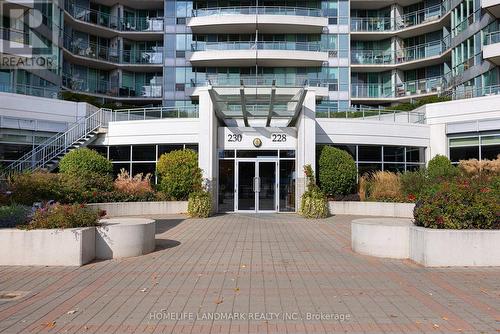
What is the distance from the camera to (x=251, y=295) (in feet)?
22.1

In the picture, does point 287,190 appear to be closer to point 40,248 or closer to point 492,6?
point 40,248

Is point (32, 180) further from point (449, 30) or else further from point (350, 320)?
point (449, 30)

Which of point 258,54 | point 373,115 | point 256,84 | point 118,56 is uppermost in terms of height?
point 118,56

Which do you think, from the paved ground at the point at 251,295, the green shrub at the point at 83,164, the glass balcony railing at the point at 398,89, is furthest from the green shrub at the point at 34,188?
the glass balcony railing at the point at 398,89

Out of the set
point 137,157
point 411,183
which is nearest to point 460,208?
point 411,183

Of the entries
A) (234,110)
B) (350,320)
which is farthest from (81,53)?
(350,320)

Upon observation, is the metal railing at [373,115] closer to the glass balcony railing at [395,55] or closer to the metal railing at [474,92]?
the metal railing at [474,92]

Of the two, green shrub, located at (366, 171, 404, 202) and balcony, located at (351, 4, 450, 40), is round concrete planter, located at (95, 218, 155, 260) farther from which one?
balcony, located at (351, 4, 450, 40)

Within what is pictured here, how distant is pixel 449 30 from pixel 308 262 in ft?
122

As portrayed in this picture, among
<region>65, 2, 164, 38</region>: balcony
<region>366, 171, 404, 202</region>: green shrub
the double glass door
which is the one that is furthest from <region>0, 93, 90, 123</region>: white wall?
<region>65, 2, 164, 38</region>: balcony

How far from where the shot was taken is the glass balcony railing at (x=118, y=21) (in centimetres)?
4112

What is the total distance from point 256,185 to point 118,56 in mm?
28531

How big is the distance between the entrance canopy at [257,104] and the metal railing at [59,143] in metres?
A: 7.75

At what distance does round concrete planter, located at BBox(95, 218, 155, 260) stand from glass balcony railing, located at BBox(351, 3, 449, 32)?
37490mm
